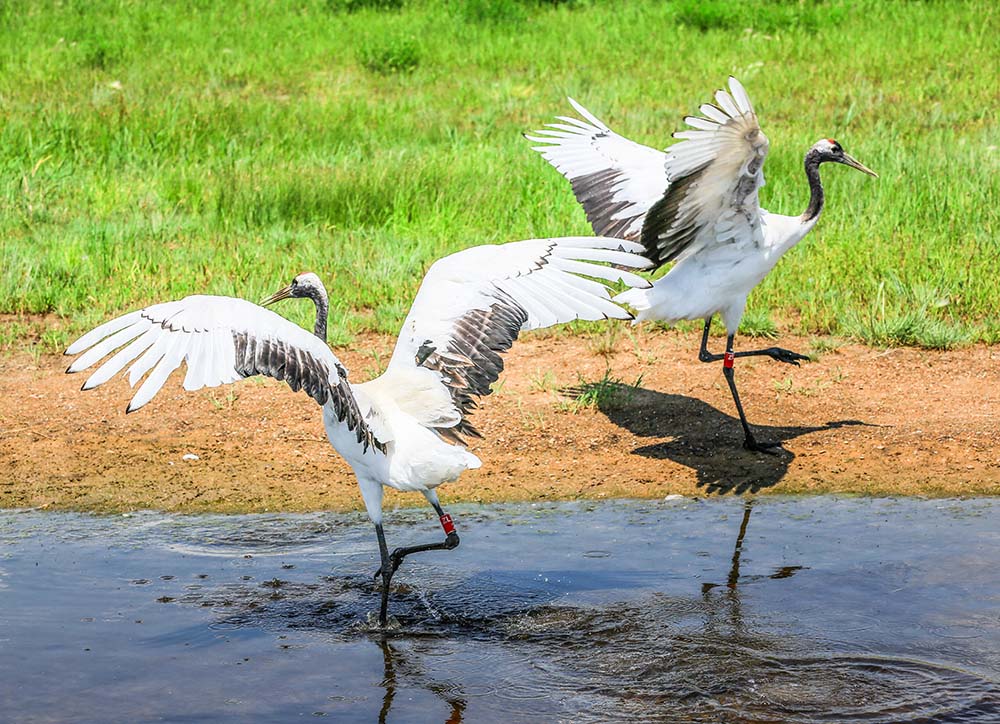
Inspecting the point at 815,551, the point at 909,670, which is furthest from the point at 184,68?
the point at 909,670

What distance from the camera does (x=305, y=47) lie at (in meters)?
12.8

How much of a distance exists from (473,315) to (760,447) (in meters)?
1.96

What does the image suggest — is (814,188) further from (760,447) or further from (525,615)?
(525,615)

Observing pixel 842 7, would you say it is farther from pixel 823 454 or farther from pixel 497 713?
pixel 497 713

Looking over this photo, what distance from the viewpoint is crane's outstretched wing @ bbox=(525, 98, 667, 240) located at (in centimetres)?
672

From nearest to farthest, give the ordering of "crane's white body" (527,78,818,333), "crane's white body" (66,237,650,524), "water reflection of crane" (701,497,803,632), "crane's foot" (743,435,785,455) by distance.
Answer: "crane's white body" (66,237,650,524)
"water reflection of crane" (701,497,803,632)
"crane's white body" (527,78,818,333)
"crane's foot" (743,435,785,455)

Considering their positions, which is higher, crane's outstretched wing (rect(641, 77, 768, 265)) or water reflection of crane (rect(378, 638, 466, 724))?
crane's outstretched wing (rect(641, 77, 768, 265))

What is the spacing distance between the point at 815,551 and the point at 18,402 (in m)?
3.78

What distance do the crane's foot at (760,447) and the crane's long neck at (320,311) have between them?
6.95 feet

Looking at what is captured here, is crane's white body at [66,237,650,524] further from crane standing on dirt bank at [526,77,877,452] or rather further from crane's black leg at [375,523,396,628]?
crane standing on dirt bank at [526,77,877,452]

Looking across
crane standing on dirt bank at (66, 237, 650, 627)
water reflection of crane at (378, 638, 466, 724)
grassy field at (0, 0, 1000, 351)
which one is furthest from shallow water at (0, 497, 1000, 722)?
grassy field at (0, 0, 1000, 351)

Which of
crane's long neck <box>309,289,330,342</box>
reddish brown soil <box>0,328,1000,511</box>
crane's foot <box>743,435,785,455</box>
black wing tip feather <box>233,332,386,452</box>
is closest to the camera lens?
black wing tip feather <box>233,332,386,452</box>

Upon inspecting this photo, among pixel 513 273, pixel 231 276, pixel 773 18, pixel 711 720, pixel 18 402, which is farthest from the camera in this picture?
pixel 773 18

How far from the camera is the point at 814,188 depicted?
646 cm
